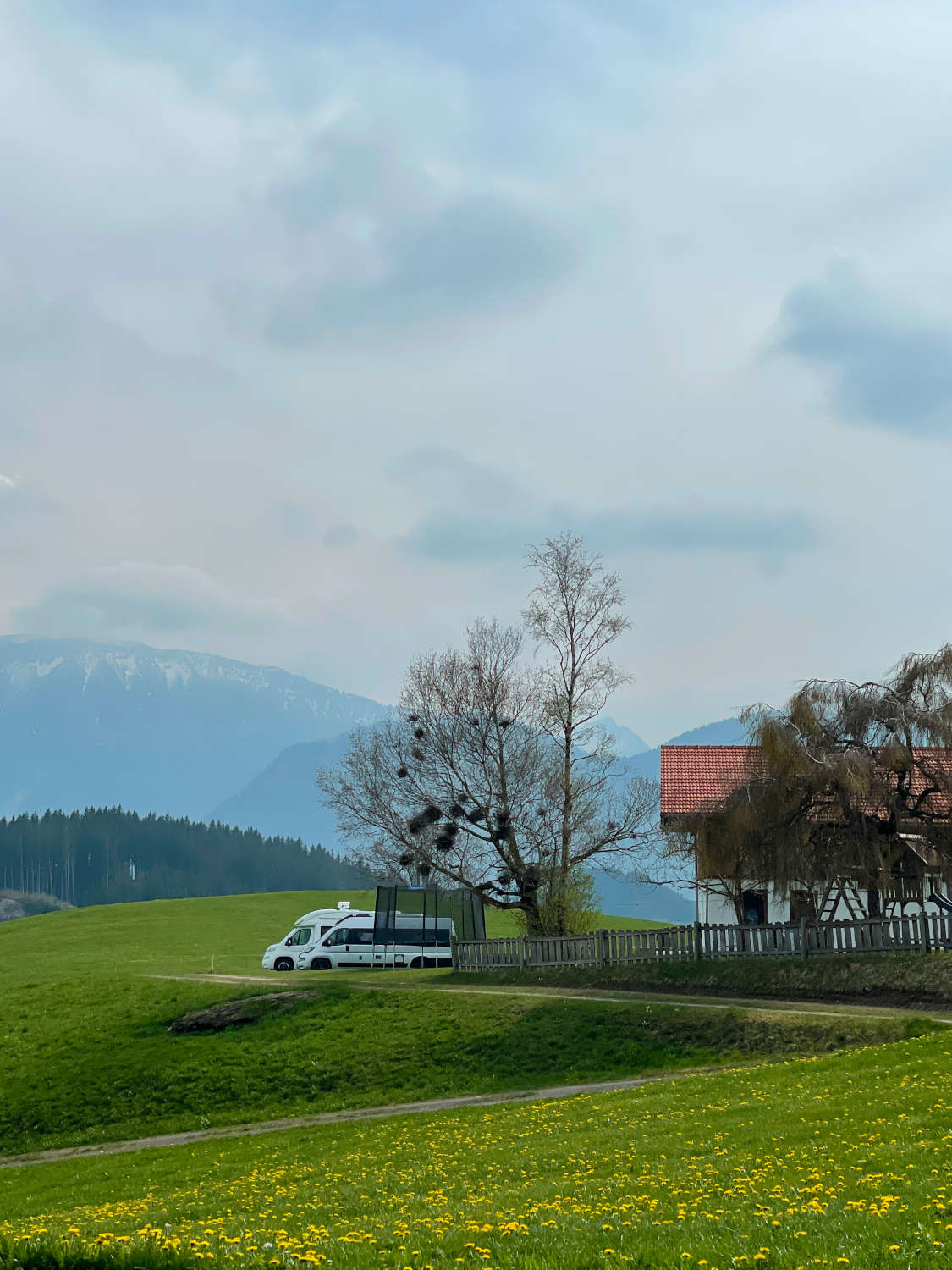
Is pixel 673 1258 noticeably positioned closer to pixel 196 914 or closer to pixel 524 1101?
pixel 524 1101

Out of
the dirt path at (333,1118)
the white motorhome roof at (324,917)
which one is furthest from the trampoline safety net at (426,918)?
the dirt path at (333,1118)

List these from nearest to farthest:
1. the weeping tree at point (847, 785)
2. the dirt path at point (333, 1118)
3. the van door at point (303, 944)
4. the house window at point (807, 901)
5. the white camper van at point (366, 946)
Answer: the dirt path at point (333, 1118) < the weeping tree at point (847, 785) < the house window at point (807, 901) < the white camper van at point (366, 946) < the van door at point (303, 944)

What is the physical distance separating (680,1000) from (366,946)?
21.0 metres

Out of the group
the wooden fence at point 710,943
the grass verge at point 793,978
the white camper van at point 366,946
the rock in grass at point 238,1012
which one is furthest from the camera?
the white camper van at point 366,946

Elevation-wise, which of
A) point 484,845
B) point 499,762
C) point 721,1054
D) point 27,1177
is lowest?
point 27,1177

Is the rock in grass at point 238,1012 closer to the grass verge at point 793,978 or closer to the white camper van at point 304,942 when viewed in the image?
the grass verge at point 793,978

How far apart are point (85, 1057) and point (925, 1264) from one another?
101 ft

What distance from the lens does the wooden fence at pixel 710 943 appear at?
1231 inches

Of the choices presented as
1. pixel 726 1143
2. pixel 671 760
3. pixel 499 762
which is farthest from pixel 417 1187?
pixel 671 760

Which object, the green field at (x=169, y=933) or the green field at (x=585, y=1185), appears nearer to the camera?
the green field at (x=585, y=1185)

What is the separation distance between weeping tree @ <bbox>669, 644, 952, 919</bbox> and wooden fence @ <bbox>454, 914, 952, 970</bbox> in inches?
62.7

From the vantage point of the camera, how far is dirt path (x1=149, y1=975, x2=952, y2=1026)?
91.0 ft

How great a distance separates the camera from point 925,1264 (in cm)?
786

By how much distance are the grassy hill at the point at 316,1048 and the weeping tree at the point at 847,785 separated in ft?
20.7
